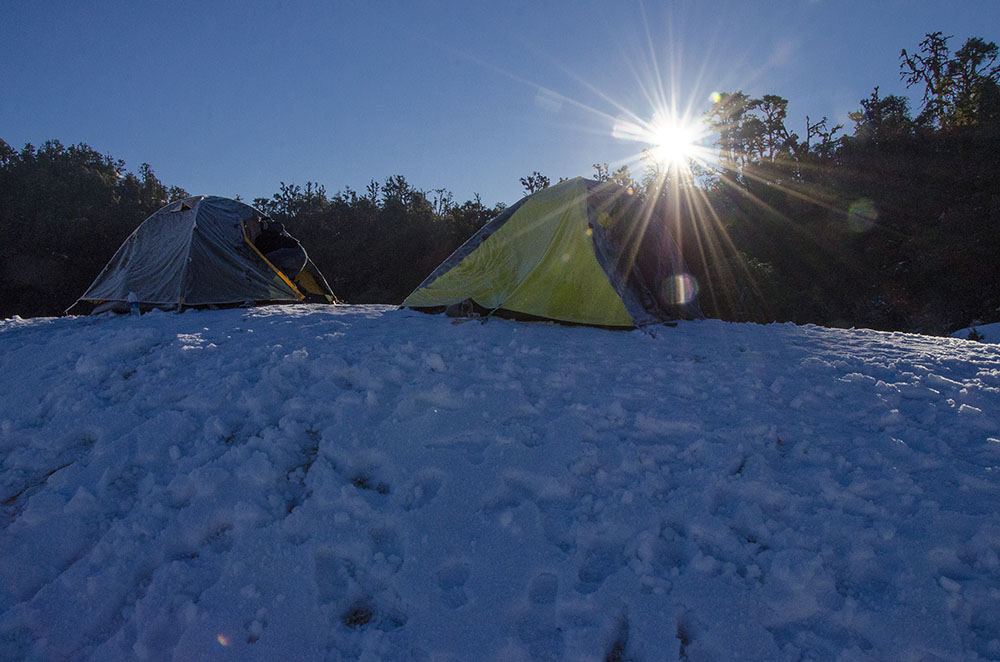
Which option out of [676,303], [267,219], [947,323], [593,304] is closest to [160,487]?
[593,304]

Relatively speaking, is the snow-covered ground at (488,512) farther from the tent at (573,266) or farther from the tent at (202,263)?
the tent at (202,263)

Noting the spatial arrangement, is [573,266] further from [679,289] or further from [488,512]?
[488,512]

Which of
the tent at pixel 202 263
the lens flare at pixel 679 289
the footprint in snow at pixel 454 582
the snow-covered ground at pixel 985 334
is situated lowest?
the snow-covered ground at pixel 985 334

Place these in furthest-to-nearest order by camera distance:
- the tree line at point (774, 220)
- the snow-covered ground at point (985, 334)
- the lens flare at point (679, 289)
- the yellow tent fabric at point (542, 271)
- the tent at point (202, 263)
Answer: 1. the tree line at point (774, 220)
2. the snow-covered ground at point (985, 334)
3. the tent at point (202, 263)
4. the lens flare at point (679, 289)
5. the yellow tent fabric at point (542, 271)

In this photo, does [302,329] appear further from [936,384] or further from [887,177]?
[887,177]

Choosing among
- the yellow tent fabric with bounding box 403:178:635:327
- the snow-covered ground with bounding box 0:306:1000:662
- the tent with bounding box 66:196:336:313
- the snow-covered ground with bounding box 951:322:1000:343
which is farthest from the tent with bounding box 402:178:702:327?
the snow-covered ground with bounding box 951:322:1000:343

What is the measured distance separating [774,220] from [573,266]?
15.9 meters

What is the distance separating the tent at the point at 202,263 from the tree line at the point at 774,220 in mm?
6853

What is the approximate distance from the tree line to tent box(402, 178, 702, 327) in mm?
1180

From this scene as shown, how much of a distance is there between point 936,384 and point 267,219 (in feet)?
33.0

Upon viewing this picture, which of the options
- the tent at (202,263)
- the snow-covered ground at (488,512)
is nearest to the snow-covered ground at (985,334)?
the snow-covered ground at (488,512)

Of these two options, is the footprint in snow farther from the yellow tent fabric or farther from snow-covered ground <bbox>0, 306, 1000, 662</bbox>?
the yellow tent fabric

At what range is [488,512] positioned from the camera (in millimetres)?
2383

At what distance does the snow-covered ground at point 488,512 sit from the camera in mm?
1815
